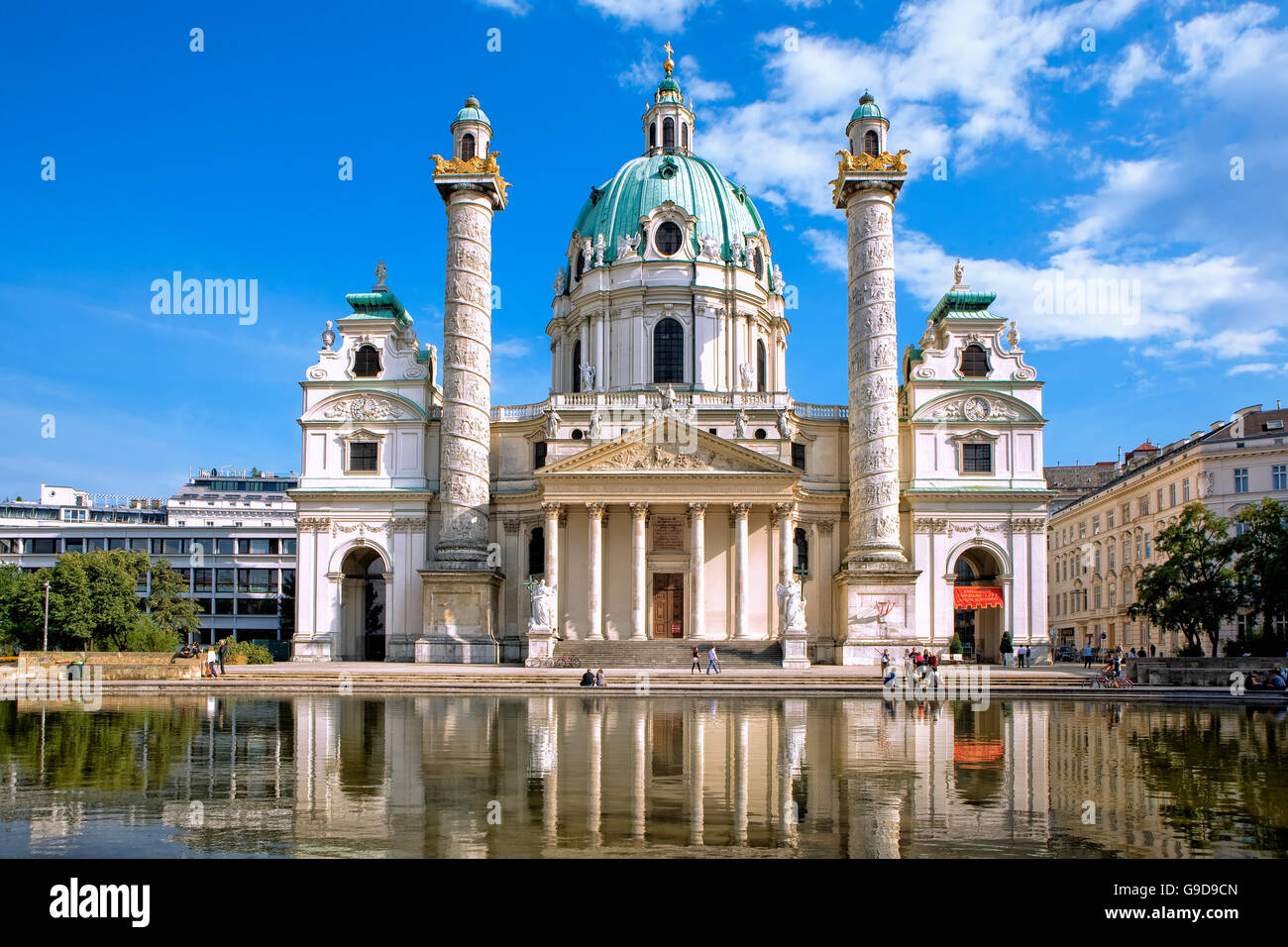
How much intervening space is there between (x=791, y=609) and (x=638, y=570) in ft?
24.0

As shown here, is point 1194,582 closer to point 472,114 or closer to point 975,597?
point 975,597

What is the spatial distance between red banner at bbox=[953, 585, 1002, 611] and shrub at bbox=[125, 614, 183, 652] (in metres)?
38.7

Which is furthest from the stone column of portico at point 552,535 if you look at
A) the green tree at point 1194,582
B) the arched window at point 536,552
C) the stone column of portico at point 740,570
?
the green tree at point 1194,582

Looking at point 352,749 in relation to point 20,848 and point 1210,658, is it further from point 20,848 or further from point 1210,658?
point 1210,658

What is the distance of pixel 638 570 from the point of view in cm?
4672

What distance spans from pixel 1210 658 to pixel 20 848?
116 ft

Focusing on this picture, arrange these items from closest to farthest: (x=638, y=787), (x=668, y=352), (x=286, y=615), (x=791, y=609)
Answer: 1. (x=638, y=787)
2. (x=791, y=609)
3. (x=668, y=352)
4. (x=286, y=615)

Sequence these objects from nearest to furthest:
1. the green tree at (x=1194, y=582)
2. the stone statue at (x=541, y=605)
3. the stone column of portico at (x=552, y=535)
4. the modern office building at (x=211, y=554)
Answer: the green tree at (x=1194, y=582) < the stone statue at (x=541, y=605) < the stone column of portico at (x=552, y=535) < the modern office building at (x=211, y=554)

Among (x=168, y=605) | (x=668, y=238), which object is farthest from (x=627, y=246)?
(x=168, y=605)

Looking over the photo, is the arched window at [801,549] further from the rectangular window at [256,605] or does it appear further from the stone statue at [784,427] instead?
the rectangular window at [256,605]

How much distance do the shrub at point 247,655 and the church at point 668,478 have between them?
442 cm

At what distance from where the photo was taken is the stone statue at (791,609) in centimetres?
4316

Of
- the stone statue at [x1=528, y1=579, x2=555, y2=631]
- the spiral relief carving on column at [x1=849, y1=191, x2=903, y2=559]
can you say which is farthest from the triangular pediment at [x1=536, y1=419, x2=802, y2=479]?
the stone statue at [x1=528, y1=579, x2=555, y2=631]

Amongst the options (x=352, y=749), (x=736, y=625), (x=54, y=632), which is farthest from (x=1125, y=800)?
(x=54, y=632)
